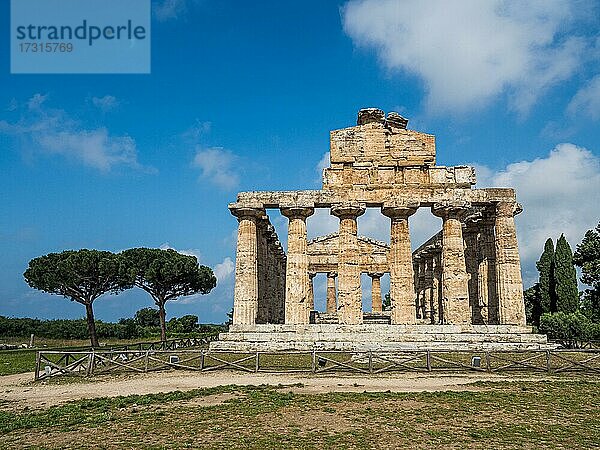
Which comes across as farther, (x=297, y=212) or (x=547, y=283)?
(x=547, y=283)

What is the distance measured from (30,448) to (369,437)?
6.63m

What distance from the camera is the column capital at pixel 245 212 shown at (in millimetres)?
34688

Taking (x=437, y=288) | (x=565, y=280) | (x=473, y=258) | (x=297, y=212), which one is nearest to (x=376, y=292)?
(x=437, y=288)

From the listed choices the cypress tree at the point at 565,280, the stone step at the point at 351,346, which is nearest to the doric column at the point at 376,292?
the cypress tree at the point at 565,280

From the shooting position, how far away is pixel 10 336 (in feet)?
193

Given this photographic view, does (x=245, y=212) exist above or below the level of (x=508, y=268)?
above

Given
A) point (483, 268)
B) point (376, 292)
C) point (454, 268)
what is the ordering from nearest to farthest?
point (454, 268)
point (483, 268)
point (376, 292)

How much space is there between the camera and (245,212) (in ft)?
114

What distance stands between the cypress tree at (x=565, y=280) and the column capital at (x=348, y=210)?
2210cm

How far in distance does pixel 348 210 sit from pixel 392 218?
2864 millimetres

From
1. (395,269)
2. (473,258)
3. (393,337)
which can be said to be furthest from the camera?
(473,258)

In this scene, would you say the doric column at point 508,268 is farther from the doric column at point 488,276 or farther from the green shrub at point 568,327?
the green shrub at point 568,327

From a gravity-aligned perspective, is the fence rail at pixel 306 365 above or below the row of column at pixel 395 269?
below

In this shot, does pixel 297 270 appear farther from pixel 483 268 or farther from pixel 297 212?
pixel 483 268
